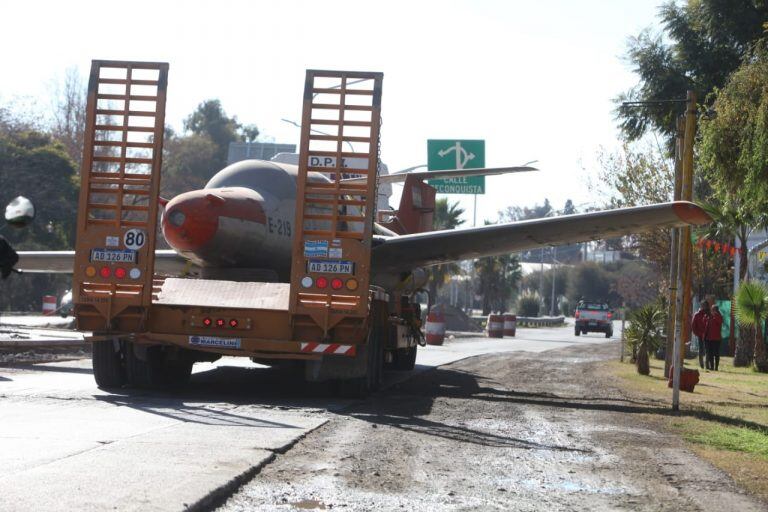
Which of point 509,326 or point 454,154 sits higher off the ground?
point 454,154

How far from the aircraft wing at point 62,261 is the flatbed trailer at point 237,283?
374cm

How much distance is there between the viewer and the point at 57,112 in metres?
75.1

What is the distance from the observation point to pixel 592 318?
2394 inches

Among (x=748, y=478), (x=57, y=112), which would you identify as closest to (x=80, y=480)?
(x=748, y=478)

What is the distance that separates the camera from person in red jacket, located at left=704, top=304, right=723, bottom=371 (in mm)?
25953

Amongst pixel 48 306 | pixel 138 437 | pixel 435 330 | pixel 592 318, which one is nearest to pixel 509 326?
pixel 592 318

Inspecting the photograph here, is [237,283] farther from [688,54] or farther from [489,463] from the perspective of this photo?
[688,54]

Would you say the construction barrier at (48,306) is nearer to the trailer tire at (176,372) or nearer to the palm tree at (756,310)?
the palm tree at (756,310)

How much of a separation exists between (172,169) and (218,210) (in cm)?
7505

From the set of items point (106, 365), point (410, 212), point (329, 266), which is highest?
point (410, 212)

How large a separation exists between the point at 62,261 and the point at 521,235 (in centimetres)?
875

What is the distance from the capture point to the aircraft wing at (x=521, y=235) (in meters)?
14.8

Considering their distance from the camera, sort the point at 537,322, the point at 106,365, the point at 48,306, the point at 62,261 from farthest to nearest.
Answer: the point at 537,322 → the point at 48,306 → the point at 62,261 → the point at 106,365

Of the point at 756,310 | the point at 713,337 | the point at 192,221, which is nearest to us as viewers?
the point at 192,221
